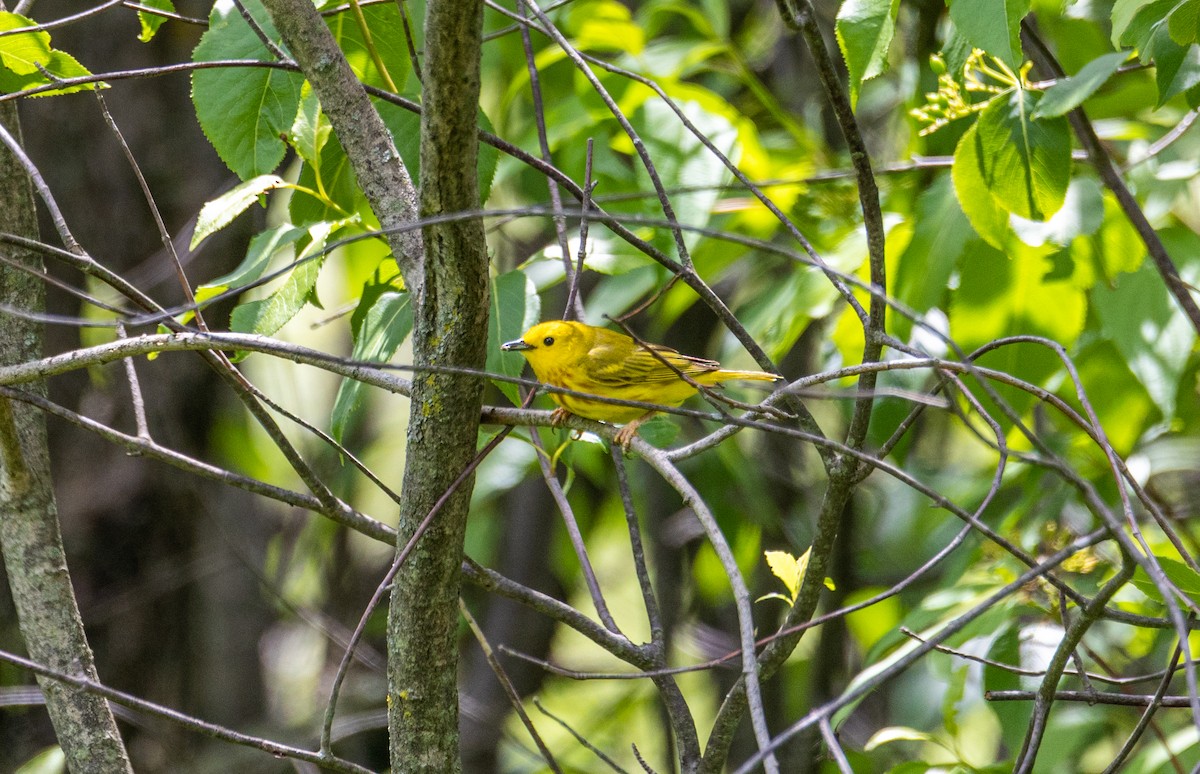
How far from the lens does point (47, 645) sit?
7.23ft

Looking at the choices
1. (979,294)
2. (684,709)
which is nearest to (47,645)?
(684,709)

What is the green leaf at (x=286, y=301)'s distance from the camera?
7.00 ft

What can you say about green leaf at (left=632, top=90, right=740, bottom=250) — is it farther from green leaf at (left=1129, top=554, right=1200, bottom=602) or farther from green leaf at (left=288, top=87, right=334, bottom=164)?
green leaf at (left=1129, top=554, right=1200, bottom=602)

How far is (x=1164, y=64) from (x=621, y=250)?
1.21 metres

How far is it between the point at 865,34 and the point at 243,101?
4.27 feet

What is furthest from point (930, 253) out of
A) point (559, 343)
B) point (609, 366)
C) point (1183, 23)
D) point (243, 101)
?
point (243, 101)

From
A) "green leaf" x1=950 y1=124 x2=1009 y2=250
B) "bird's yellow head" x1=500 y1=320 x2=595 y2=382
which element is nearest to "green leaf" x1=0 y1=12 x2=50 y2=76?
"bird's yellow head" x1=500 y1=320 x2=595 y2=382

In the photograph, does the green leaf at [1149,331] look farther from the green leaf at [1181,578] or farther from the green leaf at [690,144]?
the green leaf at [690,144]

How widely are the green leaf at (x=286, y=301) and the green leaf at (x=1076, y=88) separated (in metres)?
1.46

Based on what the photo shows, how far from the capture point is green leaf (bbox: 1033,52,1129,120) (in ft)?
6.60

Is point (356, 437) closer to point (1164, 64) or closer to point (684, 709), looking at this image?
point (684, 709)

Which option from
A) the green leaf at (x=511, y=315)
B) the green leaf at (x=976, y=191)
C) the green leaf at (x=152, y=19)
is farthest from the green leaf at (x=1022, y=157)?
the green leaf at (x=152, y=19)

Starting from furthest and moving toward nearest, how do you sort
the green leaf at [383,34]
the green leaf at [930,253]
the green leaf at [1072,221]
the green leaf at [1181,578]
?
the green leaf at [930,253], the green leaf at [1072,221], the green leaf at [383,34], the green leaf at [1181,578]

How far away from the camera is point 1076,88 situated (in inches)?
81.2
